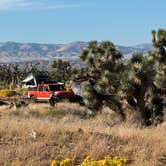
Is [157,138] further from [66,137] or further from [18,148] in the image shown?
[18,148]

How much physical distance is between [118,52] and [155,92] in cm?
454

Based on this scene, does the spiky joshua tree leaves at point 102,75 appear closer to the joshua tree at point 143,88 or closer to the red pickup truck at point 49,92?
the joshua tree at point 143,88

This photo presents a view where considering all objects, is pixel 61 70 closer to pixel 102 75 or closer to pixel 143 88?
pixel 102 75

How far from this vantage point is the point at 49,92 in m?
41.6

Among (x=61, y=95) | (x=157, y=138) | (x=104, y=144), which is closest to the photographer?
(x=104, y=144)

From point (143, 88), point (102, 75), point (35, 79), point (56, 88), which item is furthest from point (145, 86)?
point (35, 79)

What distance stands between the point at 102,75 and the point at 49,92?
16.3 m

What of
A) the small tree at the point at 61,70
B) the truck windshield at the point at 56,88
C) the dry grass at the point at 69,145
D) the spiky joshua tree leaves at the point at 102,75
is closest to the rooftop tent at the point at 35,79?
Answer: the small tree at the point at 61,70

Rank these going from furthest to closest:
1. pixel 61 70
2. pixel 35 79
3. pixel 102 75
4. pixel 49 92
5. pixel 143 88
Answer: pixel 61 70 → pixel 35 79 → pixel 49 92 → pixel 102 75 → pixel 143 88

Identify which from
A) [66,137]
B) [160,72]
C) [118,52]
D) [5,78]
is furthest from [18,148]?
[5,78]

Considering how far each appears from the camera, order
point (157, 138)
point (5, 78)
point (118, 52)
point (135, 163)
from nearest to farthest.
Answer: point (135, 163), point (157, 138), point (118, 52), point (5, 78)

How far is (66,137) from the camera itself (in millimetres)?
10672

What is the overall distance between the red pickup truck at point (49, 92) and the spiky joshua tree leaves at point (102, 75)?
11.7 metres

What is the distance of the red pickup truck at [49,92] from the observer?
4034 cm
